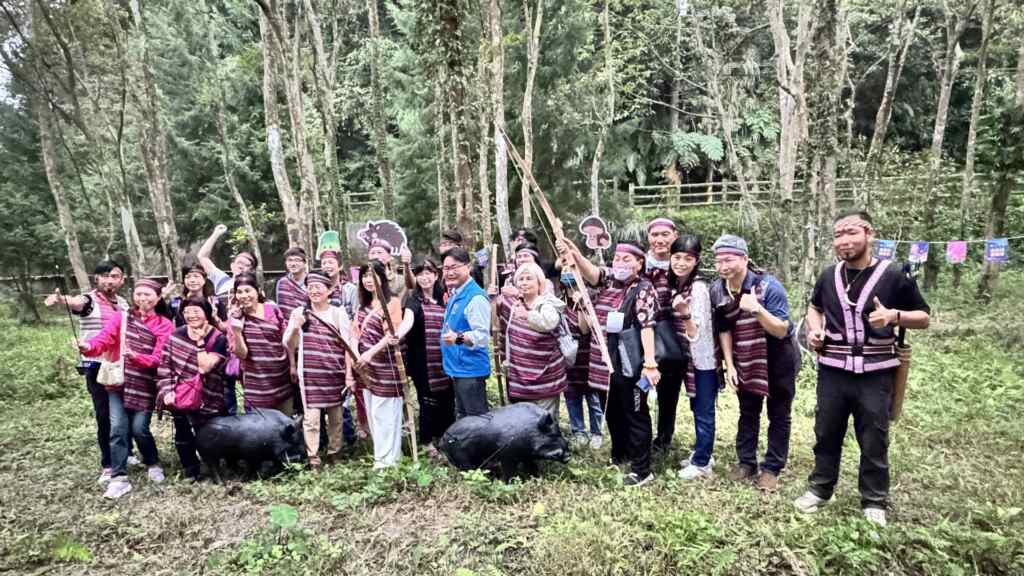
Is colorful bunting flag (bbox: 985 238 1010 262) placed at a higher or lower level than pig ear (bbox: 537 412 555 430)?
higher

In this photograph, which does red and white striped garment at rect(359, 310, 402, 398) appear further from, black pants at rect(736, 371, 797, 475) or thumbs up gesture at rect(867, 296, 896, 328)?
thumbs up gesture at rect(867, 296, 896, 328)

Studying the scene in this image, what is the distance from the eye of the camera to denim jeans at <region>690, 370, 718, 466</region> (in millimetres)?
4531

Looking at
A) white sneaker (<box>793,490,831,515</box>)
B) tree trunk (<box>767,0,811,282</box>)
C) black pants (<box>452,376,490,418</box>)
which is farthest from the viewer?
tree trunk (<box>767,0,811,282</box>)

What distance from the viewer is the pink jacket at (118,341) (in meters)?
4.94

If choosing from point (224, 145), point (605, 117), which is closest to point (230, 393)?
point (224, 145)

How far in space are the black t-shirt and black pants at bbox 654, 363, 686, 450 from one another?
1.19m

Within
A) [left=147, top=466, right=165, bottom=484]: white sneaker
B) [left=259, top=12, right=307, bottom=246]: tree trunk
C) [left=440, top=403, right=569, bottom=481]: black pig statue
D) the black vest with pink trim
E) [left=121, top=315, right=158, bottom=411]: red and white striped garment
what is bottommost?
[left=147, top=466, right=165, bottom=484]: white sneaker

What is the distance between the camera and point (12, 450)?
6578 mm

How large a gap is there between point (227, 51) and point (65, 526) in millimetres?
19416

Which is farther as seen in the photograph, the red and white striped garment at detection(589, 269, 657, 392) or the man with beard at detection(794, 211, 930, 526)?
the red and white striped garment at detection(589, 269, 657, 392)

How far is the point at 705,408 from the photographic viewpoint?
455 cm

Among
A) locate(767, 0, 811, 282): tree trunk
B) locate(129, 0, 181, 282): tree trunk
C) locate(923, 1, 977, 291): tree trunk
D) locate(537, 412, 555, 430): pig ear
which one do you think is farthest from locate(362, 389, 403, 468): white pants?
locate(923, 1, 977, 291): tree trunk

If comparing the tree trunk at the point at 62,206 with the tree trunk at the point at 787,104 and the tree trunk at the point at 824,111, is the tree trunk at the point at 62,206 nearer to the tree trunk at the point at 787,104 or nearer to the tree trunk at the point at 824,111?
the tree trunk at the point at 824,111

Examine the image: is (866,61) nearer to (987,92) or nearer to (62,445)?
(987,92)
